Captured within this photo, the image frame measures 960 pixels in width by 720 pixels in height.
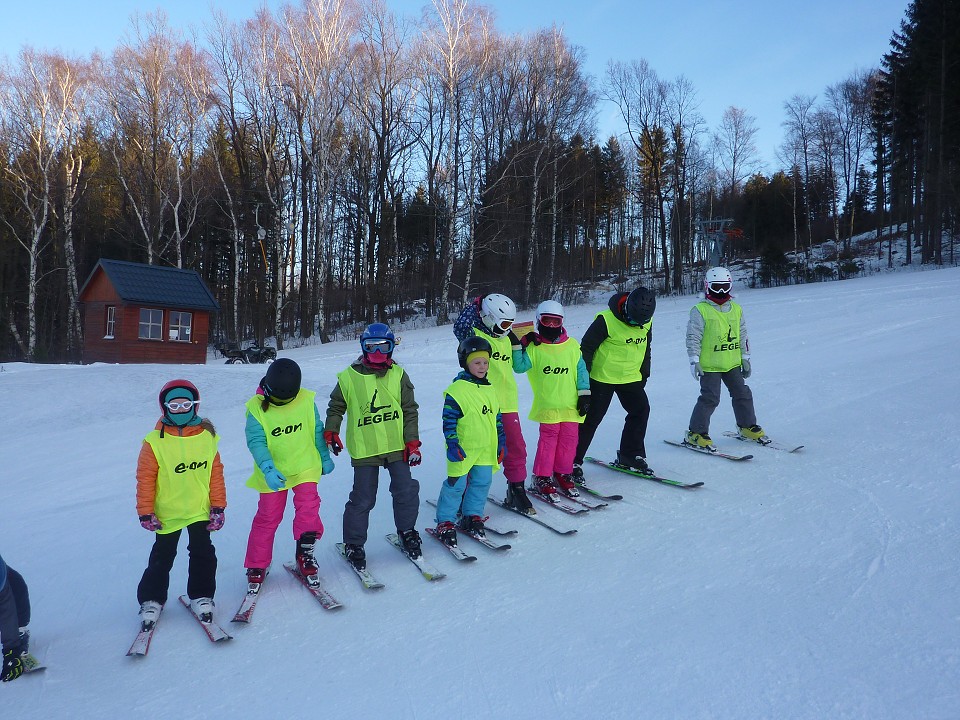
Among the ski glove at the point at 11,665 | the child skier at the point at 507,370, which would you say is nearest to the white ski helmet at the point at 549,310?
the child skier at the point at 507,370

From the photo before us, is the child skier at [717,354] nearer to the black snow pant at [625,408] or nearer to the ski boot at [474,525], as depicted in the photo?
the black snow pant at [625,408]

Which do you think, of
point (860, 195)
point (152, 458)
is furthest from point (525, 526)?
point (860, 195)

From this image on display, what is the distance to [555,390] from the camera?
518 cm

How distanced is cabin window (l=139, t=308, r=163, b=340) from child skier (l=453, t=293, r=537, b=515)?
56.9ft

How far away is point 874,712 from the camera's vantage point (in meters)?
2.35

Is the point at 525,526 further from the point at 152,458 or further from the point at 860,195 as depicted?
the point at 860,195

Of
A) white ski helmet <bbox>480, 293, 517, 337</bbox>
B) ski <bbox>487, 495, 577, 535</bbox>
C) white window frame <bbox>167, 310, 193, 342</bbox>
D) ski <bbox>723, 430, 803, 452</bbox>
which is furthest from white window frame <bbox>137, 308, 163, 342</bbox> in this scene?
ski <bbox>723, 430, 803, 452</bbox>

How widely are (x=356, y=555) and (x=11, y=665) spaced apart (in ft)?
6.15

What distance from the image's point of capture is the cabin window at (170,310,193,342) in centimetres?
1981

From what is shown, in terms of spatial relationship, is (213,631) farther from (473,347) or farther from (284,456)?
(473,347)

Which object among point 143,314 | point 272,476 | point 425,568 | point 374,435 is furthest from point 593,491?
point 143,314

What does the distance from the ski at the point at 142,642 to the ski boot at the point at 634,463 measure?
4.00 metres

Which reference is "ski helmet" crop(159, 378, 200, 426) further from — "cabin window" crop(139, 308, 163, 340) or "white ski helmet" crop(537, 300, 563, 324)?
"cabin window" crop(139, 308, 163, 340)

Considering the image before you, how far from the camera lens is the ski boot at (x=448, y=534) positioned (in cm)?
443
